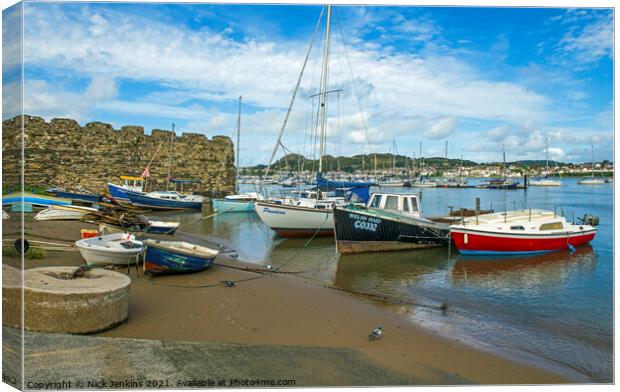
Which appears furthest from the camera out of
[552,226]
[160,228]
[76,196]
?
[76,196]

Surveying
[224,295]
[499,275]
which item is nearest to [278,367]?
[224,295]

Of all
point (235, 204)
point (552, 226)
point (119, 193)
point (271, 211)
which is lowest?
point (235, 204)

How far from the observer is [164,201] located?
111ft

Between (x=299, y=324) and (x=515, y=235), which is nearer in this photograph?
(x=299, y=324)

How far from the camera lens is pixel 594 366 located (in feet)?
26.3

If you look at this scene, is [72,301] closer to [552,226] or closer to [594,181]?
[552,226]

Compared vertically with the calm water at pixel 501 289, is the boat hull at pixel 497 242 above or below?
above

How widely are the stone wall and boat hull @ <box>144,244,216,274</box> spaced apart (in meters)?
21.1

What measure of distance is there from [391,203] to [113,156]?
27.1 metres

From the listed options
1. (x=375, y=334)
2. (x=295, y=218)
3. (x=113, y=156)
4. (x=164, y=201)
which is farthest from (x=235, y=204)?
(x=375, y=334)

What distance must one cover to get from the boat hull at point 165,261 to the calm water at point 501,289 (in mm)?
4047

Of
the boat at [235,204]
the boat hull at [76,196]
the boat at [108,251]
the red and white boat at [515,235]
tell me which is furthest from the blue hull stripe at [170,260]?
the boat at [235,204]

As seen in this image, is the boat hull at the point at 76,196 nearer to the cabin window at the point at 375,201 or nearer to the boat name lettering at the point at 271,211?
the boat name lettering at the point at 271,211

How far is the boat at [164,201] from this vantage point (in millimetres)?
32753
